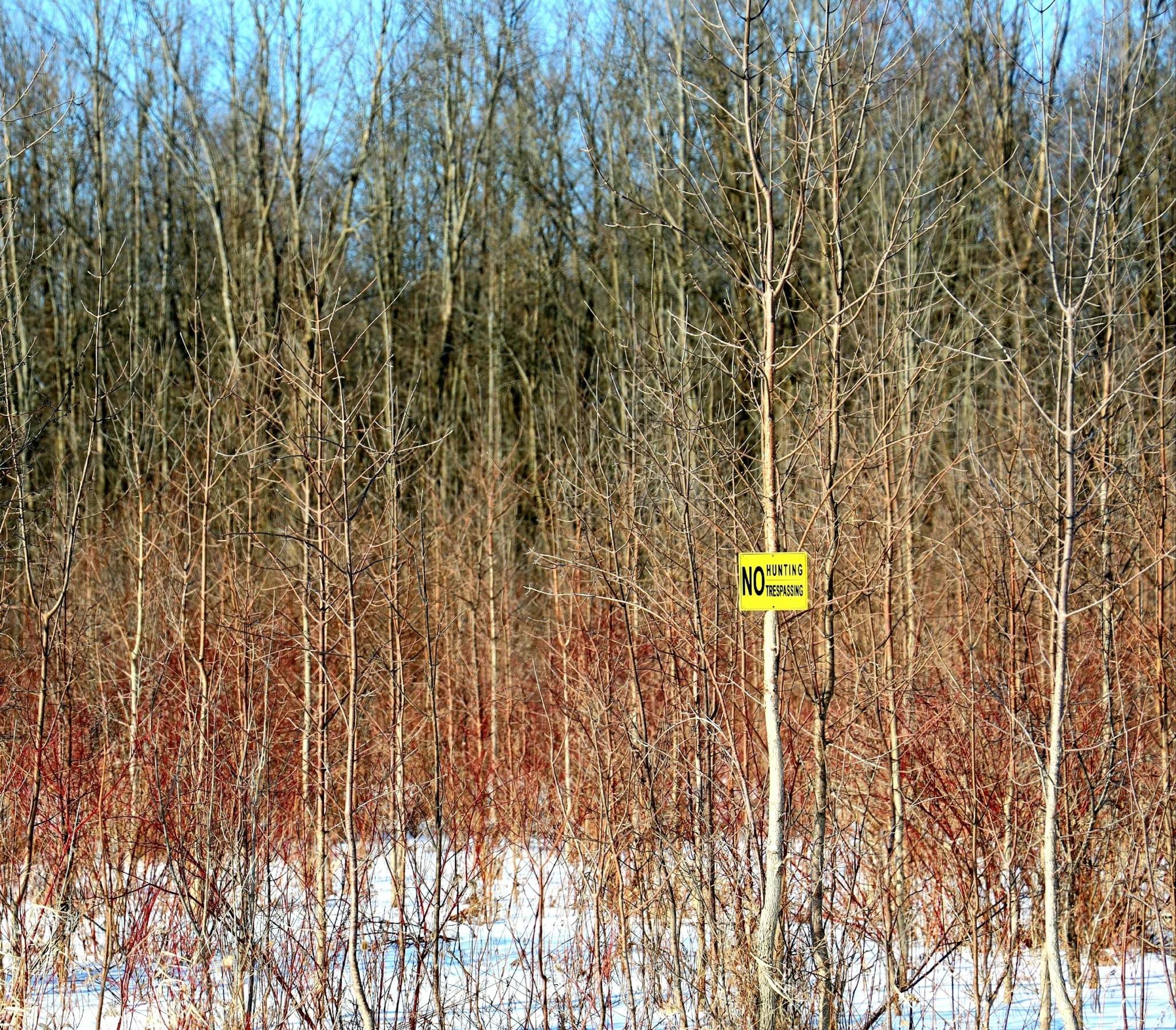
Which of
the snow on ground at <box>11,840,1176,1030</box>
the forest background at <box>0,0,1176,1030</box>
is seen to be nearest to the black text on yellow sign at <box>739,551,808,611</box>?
the forest background at <box>0,0,1176,1030</box>

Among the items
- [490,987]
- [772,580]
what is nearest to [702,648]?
[772,580]

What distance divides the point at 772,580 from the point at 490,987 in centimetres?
374

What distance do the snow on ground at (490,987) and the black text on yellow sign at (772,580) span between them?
6.70ft

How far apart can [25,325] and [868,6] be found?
1785cm

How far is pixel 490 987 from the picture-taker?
21.8 ft

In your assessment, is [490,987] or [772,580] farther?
[490,987]

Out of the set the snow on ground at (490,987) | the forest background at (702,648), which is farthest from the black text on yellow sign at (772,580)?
the snow on ground at (490,987)

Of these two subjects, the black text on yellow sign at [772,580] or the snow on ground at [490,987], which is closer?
the black text on yellow sign at [772,580]

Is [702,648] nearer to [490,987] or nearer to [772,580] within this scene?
[772,580]

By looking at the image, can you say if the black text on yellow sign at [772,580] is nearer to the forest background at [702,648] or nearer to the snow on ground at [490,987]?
the forest background at [702,648]

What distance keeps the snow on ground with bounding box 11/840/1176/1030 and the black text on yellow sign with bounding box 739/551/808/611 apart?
2.04 meters

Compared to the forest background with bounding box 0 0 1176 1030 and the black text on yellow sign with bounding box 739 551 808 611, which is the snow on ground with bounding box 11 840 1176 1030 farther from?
the black text on yellow sign with bounding box 739 551 808 611

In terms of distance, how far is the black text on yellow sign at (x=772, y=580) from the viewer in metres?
3.96

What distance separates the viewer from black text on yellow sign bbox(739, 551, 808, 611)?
13.0ft
